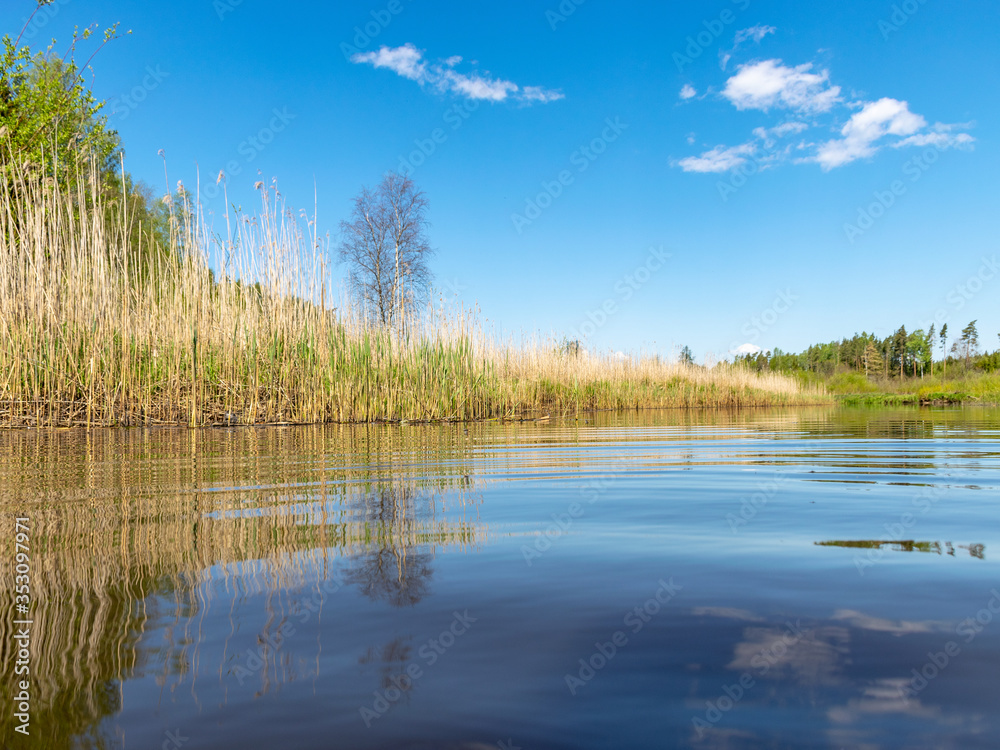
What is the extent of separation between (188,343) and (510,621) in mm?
6127

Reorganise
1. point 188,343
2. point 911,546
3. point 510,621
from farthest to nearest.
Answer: point 188,343 < point 911,546 < point 510,621

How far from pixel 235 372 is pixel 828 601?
6.45 meters

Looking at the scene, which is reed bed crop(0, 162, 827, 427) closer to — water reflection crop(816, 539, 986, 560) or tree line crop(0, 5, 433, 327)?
tree line crop(0, 5, 433, 327)

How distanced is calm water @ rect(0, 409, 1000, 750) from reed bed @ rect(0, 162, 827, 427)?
14.4 feet

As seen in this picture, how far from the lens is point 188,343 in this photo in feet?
19.9

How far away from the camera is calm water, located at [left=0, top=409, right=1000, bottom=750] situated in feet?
2.09

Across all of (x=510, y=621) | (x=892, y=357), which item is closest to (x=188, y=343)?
(x=510, y=621)

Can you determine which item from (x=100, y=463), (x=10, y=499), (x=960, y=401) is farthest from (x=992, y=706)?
(x=960, y=401)

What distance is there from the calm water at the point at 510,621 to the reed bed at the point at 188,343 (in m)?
4.40

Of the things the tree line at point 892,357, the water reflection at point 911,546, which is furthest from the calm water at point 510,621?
the tree line at point 892,357

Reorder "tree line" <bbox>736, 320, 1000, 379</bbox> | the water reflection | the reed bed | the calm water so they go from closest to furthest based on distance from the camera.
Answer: the calm water < the water reflection < the reed bed < "tree line" <bbox>736, 320, 1000, 379</bbox>

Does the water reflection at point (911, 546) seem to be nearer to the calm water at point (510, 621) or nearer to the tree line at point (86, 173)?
the calm water at point (510, 621)

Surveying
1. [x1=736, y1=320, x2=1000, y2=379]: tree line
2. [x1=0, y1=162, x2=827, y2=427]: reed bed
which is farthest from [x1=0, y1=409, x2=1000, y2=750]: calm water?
[x1=736, y1=320, x2=1000, y2=379]: tree line

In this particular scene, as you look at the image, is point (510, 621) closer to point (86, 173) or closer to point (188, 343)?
point (188, 343)
